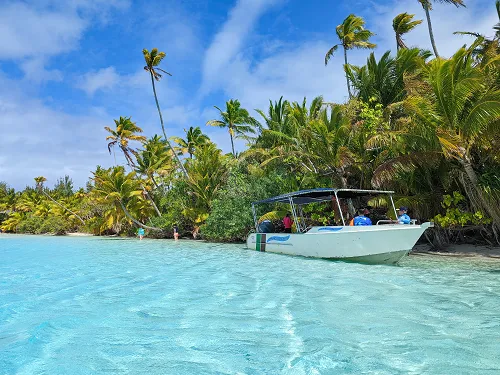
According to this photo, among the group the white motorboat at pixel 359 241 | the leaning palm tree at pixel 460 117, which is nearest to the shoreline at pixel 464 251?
the leaning palm tree at pixel 460 117

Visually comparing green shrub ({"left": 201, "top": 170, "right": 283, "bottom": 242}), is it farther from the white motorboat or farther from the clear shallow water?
the clear shallow water

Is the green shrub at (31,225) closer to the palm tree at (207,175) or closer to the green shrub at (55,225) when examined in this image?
the green shrub at (55,225)

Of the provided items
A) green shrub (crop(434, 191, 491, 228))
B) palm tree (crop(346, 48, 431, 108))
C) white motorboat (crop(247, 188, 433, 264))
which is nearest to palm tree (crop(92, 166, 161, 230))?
palm tree (crop(346, 48, 431, 108))

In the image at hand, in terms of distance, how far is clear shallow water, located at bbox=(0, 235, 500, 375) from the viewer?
11.4 ft

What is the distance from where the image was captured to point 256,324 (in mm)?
4699

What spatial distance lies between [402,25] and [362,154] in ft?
43.3

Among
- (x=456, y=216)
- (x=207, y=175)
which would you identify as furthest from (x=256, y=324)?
(x=207, y=175)

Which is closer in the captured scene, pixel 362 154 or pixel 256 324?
pixel 256 324

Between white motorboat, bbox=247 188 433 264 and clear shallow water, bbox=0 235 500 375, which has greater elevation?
white motorboat, bbox=247 188 433 264

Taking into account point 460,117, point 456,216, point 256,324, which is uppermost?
Result: point 460,117

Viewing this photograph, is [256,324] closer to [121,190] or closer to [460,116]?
[460,116]

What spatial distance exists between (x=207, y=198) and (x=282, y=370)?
23.3 metres

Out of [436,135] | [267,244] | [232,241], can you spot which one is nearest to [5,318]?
[267,244]

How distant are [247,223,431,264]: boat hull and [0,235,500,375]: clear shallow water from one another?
1228mm
